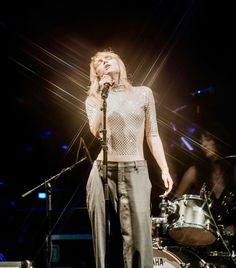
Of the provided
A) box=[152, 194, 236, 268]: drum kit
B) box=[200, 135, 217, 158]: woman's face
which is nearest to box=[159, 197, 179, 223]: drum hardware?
box=[152, 194, 236, 268]: drum kit

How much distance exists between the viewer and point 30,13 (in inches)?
235

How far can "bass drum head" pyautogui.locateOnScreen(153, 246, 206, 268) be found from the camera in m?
4.27

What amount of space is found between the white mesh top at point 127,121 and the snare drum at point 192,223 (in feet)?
5.91

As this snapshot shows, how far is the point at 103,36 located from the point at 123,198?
13.6 ft

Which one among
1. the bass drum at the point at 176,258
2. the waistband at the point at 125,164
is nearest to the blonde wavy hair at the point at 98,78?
the waistband at the point at 125,164

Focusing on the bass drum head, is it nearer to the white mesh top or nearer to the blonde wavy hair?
the white mesh top

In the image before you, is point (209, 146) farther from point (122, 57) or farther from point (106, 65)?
point (106, 65)

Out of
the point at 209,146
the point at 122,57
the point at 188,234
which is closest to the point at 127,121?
the point at 188,234

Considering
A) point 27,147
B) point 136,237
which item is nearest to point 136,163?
point 136,237

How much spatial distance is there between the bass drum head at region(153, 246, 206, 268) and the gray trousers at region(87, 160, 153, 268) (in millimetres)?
1880

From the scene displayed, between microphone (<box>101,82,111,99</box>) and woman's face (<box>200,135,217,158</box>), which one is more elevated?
woman's face (<box>200,135,217,158</box>)

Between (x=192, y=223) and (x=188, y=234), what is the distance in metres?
0.19

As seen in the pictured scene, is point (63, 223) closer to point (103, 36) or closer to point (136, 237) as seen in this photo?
point (103, 36)

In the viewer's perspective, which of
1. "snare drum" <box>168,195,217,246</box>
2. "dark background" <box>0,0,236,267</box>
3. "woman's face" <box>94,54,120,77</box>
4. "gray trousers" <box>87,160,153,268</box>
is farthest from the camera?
"dark background" <box>0,0,236,267</box>
